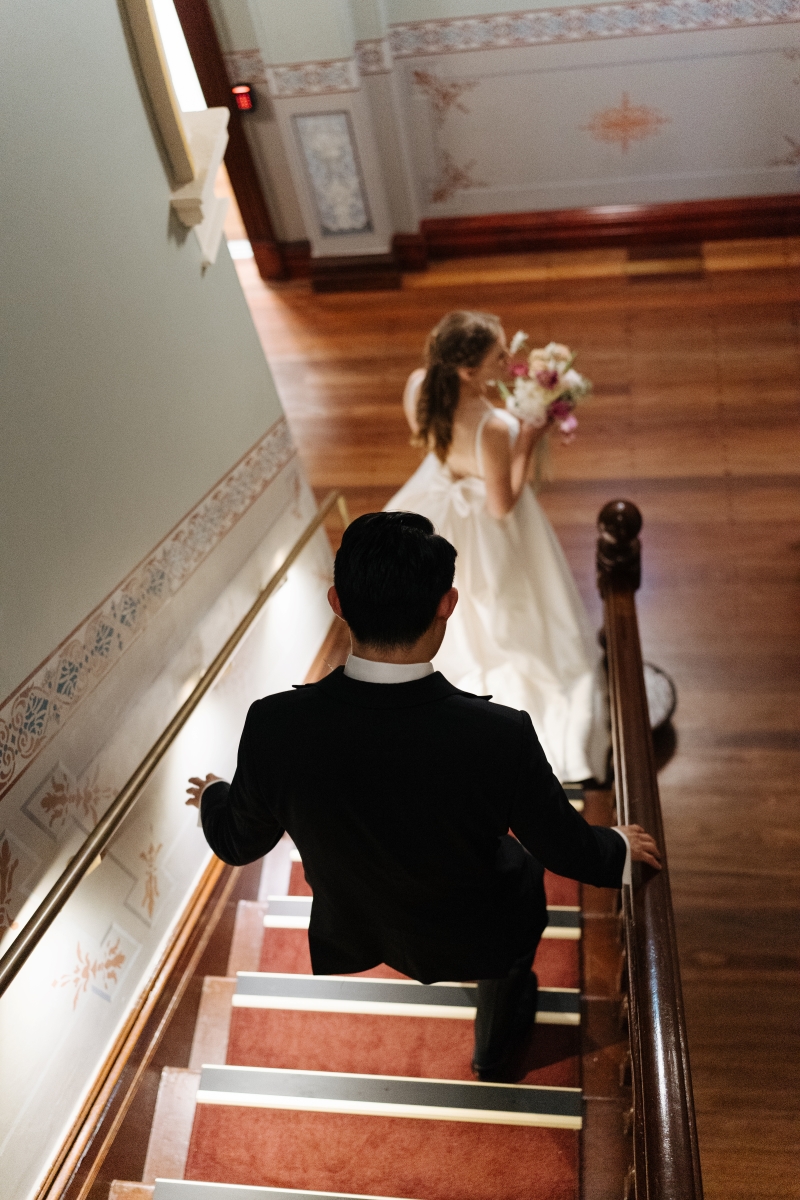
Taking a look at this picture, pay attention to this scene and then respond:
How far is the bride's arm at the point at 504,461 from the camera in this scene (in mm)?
3365

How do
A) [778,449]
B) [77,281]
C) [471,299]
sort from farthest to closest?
[471,299], [778,449], [77,281]

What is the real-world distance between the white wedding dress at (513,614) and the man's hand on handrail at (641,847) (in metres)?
1.40

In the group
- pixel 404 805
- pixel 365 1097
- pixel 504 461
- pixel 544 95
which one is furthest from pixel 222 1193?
pixel 544 95

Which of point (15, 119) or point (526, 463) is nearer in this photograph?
point (15, 119)

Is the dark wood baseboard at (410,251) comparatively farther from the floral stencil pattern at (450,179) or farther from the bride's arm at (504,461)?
the bride's arm at (504,461)

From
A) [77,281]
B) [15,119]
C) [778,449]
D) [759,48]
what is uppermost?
[15,119]

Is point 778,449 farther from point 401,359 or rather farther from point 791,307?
point 401,359

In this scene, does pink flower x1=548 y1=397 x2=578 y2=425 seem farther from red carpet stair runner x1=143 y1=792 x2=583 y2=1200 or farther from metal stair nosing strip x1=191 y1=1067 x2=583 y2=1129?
metal stair nosing strip x1=191 y1=1067 x2=583 y2=1129

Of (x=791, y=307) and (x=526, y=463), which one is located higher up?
(x=526, y=463)

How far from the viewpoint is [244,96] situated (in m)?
5.81

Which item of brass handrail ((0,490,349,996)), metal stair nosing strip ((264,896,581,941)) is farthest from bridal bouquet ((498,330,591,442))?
metal stair nosing strip ((264,896,581,941))

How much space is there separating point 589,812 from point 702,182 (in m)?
4.68

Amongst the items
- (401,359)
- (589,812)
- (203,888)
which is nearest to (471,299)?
(401,359)

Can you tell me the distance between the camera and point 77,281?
2428mm
